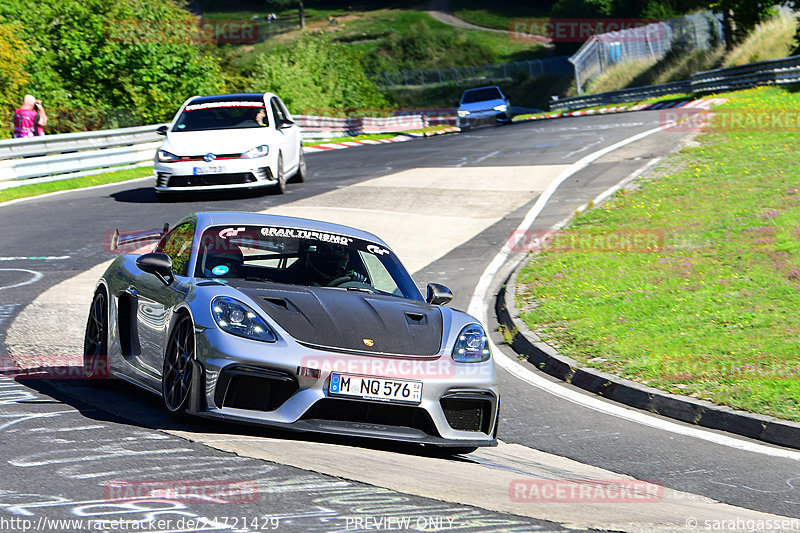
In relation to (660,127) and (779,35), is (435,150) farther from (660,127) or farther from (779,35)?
(779,35)

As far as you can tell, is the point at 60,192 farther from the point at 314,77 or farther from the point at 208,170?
the point at 314,77

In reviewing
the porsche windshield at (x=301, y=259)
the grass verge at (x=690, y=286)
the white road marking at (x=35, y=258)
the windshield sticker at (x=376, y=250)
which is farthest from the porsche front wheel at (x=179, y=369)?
the white road marking at (x=35, y=258)

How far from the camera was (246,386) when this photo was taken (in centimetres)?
607

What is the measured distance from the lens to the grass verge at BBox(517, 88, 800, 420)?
9375 mm

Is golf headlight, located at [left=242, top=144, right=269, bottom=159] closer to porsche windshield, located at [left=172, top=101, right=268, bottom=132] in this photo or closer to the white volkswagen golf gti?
the white volkswagen golf gti

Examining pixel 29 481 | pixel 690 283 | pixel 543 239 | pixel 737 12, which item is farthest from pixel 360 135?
pixel 29 481

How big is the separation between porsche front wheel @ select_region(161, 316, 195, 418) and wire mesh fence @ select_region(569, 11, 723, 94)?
4978cm

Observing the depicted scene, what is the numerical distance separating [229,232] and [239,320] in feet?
4.59

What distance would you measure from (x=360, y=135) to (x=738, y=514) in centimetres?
3631

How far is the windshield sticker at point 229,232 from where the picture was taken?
24.5 ft

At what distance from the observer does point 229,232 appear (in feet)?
24.6

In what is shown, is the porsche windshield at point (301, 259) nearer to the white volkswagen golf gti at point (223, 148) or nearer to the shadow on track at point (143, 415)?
the shadow on track at point (143, 415)

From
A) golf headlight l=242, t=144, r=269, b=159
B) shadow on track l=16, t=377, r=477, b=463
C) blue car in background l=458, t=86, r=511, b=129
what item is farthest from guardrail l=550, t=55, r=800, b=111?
shadow on track l=16, t=377, r=477, b=463

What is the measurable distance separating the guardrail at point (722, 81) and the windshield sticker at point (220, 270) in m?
32.4
